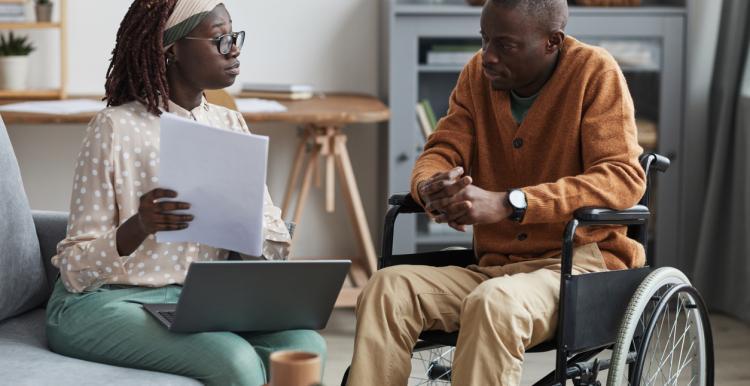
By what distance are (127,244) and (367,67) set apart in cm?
211

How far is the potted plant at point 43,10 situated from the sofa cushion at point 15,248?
4.85 ft

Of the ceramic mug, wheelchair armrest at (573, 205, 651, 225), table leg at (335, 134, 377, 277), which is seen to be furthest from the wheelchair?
table leg at (335, 134, 377, 277)

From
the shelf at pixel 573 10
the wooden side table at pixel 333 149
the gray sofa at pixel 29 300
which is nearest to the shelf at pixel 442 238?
the wooden side table at pixel 333 149

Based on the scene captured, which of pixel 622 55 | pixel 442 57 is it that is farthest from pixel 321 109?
pixel 622 55

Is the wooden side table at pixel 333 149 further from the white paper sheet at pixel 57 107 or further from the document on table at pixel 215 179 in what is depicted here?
the document on table at pixel 215 179

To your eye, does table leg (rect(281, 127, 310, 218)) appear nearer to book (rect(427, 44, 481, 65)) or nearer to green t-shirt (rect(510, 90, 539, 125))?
book (rect(427, 44, 481, 65))

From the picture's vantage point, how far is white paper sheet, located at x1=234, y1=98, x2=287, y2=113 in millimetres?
3240

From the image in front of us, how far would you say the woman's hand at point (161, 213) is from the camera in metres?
1.72

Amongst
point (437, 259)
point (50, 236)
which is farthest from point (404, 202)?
point (50, 236)

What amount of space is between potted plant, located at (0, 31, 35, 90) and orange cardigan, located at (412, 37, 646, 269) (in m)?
1.81

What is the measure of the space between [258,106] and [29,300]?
1.32 m

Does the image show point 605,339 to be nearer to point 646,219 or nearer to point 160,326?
point 646,219

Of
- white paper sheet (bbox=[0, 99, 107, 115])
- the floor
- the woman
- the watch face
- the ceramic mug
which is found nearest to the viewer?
the ceramic mug

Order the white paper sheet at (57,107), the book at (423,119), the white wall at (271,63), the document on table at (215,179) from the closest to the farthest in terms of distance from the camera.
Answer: the document on table at (215,179) < the white paper sheet at (57,107) < the book at (423,119) < the white wall at (271,63)
